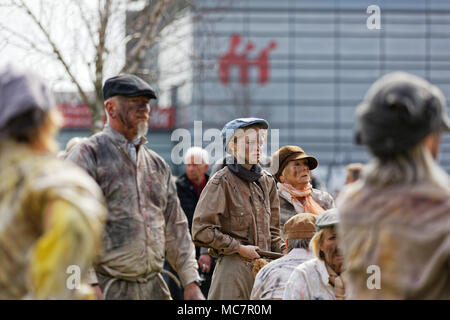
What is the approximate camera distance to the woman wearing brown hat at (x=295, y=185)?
25.1 ft

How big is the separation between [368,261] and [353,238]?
0.39 ft

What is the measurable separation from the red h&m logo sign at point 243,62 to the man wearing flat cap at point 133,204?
38138 mm

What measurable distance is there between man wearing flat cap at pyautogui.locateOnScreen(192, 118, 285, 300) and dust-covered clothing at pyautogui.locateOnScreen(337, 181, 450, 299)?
3.39 m

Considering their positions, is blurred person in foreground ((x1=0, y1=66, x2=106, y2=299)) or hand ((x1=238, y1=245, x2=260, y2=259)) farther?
hand ((x1=238, y1=245, x2=260, y2=259))

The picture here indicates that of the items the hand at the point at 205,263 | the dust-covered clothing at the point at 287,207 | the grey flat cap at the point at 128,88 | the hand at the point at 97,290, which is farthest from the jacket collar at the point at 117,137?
the hand at the point at 205,263

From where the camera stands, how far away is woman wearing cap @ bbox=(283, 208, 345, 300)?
203 inches

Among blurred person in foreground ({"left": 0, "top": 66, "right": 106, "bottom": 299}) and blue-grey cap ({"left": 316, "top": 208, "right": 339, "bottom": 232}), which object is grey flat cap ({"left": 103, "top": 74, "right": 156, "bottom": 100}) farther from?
blurred person in foreground ({"left": 0, "top": 66, "right": 106, "bottom": 299})

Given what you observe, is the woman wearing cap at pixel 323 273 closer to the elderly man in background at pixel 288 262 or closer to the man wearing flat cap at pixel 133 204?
the elderly man in background at pixel 288 262

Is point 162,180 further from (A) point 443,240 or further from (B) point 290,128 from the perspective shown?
(B) point 290,128

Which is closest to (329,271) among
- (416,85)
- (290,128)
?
(416,85)

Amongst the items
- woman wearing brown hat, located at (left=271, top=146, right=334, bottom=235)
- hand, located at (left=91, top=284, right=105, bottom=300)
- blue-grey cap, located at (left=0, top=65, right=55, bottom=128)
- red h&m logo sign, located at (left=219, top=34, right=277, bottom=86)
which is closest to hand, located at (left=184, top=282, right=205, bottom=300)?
hand, located at (left=91, top=284, right=105, bottom=300)

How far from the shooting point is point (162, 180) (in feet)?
19.2

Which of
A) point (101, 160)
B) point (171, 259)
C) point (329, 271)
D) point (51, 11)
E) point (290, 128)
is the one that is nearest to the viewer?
point (329, 271)

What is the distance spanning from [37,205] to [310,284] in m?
2.47
